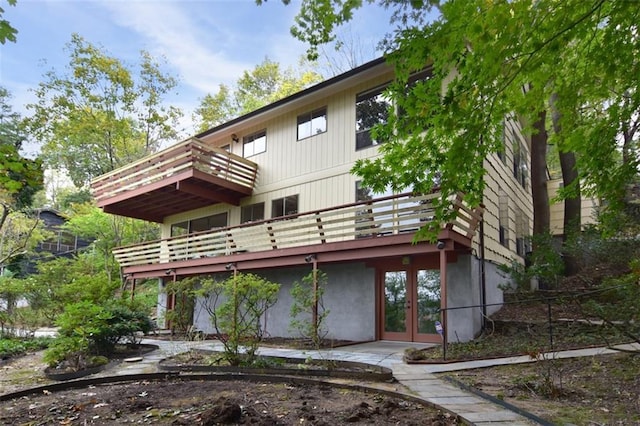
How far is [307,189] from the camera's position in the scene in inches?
525

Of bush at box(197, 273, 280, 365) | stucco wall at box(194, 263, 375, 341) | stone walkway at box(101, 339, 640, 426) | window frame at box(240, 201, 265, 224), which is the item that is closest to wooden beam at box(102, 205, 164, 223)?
window frame at box(240, 201, 265, 224)

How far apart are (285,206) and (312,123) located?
2839 mm

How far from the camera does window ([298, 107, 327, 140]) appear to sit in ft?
44.0

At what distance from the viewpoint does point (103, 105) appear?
20.8 m

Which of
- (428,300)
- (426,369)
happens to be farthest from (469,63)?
(428,300)

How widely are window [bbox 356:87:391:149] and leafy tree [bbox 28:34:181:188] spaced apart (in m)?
13.9

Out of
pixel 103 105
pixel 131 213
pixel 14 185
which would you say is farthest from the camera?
pixel 103 105

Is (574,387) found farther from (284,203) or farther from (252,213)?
(252,213)

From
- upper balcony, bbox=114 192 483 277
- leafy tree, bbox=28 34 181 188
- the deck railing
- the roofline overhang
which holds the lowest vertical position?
upper balcony, bbox=114 192 483 277

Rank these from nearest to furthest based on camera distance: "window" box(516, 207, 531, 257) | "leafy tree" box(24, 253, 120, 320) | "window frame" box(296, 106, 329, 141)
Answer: "leafy tree" box(24, 253, 120, 320) → "window frame" box(296, 106, 329, 141) → "window" box(516, 207, 531, 257)

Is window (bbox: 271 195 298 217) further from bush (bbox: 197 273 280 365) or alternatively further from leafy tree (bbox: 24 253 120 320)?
bush (bbox: 197 273 280 365)

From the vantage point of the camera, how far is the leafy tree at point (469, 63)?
4.02 m

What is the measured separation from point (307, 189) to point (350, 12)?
8787mm

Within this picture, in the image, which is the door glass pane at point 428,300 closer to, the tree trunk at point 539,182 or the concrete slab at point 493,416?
the tree trunk at point 539,182
